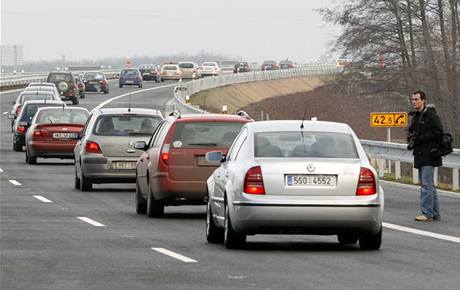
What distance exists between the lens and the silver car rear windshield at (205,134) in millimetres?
20797

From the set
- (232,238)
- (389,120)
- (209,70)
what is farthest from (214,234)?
(209,70)

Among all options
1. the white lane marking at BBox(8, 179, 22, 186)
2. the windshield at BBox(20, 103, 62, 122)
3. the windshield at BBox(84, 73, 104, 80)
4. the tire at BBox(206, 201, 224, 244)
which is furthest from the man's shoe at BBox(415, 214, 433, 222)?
the windshield at BBox(84, 73, 104, 80)

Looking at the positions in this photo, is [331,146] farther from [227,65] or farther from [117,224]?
[227,65]

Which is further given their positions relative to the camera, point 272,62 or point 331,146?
point 272,62

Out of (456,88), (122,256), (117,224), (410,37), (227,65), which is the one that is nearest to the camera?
(122,256)

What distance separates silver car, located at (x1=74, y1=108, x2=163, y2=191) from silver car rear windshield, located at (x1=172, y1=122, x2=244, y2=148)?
613 cm

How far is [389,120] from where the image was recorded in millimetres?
36094

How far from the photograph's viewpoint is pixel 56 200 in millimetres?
24938

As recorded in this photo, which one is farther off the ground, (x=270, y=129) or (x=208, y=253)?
(x=270, y=129)

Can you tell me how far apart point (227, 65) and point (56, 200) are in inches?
5507

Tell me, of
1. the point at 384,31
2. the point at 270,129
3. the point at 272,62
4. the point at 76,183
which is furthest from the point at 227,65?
the point at 270,129

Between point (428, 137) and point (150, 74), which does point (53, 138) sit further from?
point (150, 74)

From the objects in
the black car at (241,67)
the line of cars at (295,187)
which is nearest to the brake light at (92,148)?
the line of cars at (295,187)

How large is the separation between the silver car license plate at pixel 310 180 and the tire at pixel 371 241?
0.73 m
